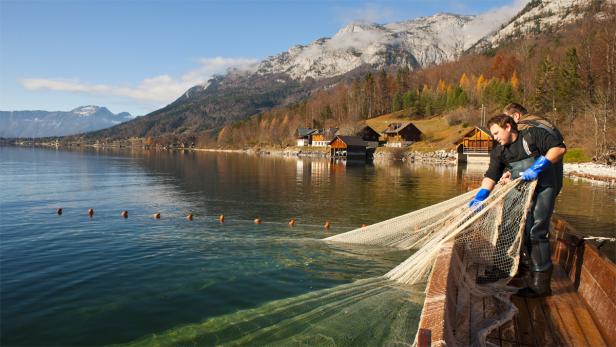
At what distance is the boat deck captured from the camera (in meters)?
5.34

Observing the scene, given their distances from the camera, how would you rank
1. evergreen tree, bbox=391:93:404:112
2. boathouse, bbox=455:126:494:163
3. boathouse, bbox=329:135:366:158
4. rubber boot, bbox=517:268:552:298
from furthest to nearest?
1. evergreen tree, bbox=391:93:404:112
2. boathouse, bbox=329:135:366:158
3. boathouse, bbox=455:126:494:163
4. rubber boot, bbox=517:268:552:298

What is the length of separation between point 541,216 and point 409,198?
79.6 feet

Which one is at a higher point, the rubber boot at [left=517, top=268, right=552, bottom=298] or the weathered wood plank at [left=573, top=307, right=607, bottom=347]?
the rubber boot at [left=517, top=268, right=552, bottom=298]

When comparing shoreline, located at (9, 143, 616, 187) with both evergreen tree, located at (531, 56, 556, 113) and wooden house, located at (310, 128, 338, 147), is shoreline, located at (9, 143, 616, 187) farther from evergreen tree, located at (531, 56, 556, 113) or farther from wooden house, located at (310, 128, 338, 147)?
evergreen tree, located at (531, 56, 556, 113)

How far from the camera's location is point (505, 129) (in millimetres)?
7207

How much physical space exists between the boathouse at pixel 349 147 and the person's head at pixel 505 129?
10453cm

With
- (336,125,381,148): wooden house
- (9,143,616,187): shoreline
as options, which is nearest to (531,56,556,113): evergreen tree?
(9,143,616,187): shoreline

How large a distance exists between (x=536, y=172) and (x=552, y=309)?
7.61 ft

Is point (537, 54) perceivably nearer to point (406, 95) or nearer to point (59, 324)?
point (406, 95)

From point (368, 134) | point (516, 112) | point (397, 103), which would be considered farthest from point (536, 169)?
point (397, 103)

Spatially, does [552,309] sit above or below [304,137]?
below

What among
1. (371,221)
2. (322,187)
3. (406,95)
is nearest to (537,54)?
(406,95)

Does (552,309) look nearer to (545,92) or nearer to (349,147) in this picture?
(545,92)

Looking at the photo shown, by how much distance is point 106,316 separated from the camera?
9062mm
